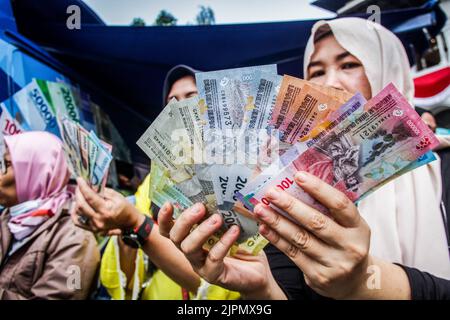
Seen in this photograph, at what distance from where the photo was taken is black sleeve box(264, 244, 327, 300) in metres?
1.14

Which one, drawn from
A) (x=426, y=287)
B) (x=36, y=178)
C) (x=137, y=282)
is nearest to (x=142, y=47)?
(x=36, y=178)

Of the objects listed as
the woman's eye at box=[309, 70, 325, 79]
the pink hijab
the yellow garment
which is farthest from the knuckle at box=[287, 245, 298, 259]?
the pink hijab

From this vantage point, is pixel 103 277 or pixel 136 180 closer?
pixel 103 277

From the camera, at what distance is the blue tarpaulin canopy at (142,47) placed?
6.72ft

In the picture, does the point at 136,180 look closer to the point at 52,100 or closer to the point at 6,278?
the point at 52,100

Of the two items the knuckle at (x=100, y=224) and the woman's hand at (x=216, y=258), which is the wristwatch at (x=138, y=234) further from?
the woman's hand at (x=216, y=258)

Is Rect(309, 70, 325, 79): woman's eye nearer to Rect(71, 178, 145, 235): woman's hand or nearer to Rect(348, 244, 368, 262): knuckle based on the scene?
Rect(348, 244, 368, 262): knuckle

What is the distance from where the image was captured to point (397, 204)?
1.20m

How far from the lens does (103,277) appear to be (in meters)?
1.60

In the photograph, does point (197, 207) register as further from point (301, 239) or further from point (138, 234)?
point (138, 234)

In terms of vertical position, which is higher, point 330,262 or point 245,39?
point 245,39

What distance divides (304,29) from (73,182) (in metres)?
2.06

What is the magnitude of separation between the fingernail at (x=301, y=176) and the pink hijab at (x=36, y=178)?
66.9 inches
